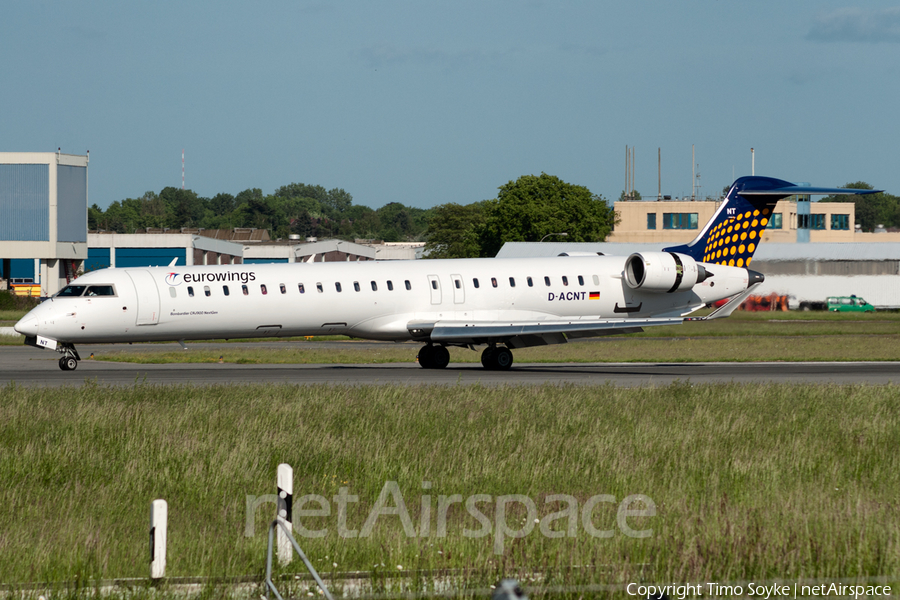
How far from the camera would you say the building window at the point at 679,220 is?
112 meters

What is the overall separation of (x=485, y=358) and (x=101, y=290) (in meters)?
10.7

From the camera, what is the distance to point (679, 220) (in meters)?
113

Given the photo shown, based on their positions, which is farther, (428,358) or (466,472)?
(428,358)

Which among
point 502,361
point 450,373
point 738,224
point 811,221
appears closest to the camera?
point 450,373

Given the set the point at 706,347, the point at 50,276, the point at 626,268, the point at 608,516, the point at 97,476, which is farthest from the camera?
the point at 50,276

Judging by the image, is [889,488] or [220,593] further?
[889,488]

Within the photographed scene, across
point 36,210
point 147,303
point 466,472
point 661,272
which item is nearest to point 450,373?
point 661,272

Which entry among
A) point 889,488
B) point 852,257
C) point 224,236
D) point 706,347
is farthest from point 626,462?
point 224,236

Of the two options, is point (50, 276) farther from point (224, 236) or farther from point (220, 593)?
point (220, 593)

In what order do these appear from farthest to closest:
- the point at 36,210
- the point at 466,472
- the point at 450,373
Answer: the point at 36,210
the point at 450,373
the point at 466,472

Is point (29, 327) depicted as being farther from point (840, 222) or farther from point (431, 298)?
point (840, 222)

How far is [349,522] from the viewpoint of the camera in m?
9.91

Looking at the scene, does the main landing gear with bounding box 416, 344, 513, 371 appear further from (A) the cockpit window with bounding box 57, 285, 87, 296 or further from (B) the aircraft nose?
(B) the aircraft nose

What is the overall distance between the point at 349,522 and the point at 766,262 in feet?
205
